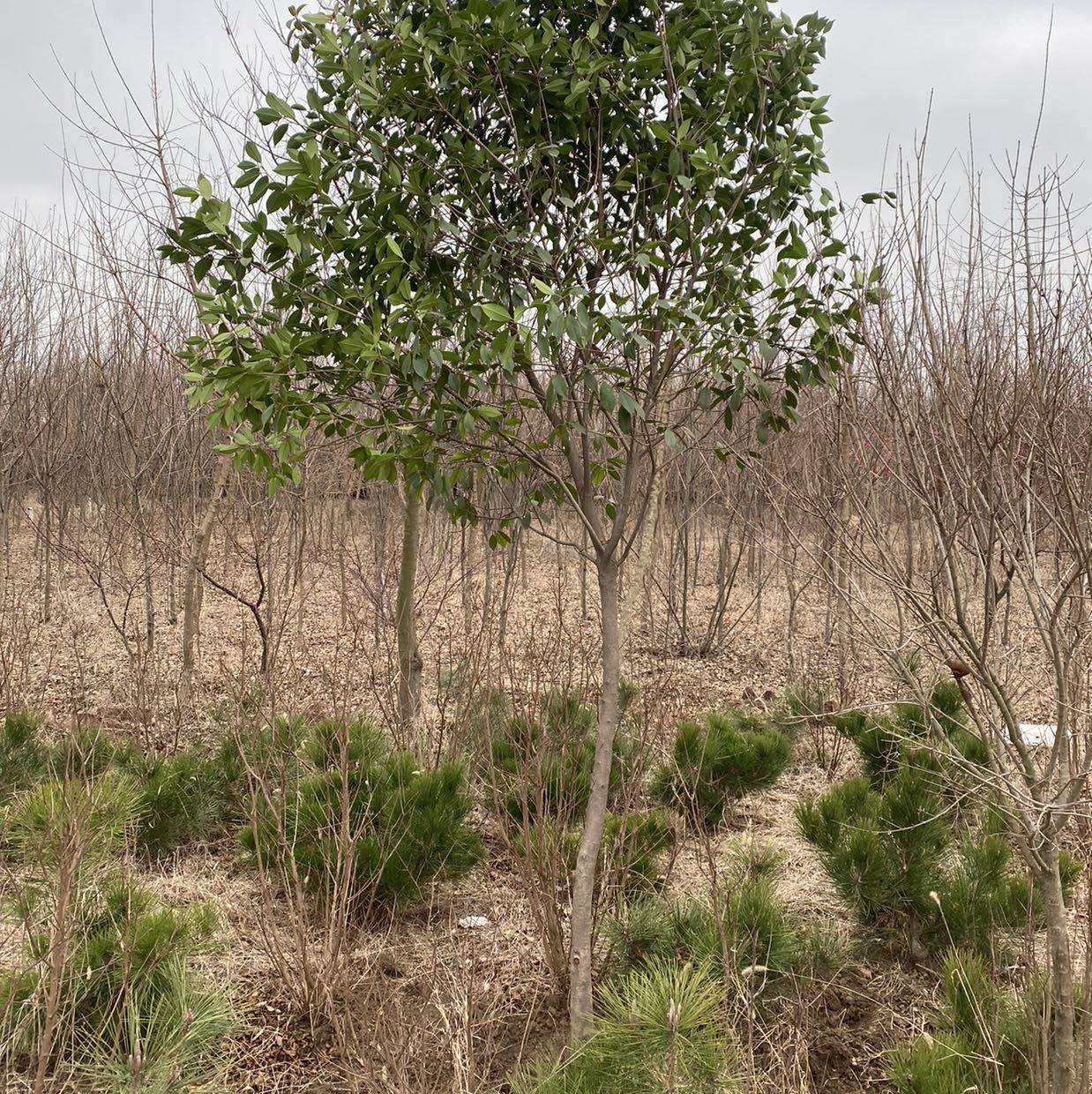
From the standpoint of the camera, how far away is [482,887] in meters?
3.54

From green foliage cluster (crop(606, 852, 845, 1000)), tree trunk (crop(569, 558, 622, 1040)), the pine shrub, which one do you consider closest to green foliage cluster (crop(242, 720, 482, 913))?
green foliage cluster (crop(606, 852, 845, 1000))

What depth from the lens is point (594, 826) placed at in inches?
91.8

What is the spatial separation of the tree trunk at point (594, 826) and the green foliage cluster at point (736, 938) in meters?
0.27

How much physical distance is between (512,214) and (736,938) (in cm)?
203

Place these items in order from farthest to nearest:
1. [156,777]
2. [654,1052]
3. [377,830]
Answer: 1. [156,777]
2. [377,830]
3. [654,1052]

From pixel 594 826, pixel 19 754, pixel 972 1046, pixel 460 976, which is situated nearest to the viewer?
pixel 972 1046

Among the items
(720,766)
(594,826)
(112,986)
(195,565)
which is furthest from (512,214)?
(195,565)

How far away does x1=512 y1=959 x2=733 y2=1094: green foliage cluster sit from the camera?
70.4 inches

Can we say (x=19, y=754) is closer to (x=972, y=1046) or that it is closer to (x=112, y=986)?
(x=112, y=986)

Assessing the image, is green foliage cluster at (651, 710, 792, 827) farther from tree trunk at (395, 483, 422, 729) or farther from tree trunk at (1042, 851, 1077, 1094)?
tree trunk at (1042, 851, 1077, 1094)

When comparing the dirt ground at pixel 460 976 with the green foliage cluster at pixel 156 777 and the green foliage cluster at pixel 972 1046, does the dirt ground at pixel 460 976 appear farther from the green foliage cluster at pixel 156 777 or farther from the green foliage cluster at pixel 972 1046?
the green foliage cluster at pixel 972 1046

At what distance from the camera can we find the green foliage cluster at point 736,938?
2.56 meters

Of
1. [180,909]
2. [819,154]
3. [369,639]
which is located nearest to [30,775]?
[180,909]

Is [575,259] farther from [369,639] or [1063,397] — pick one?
[369,639]
